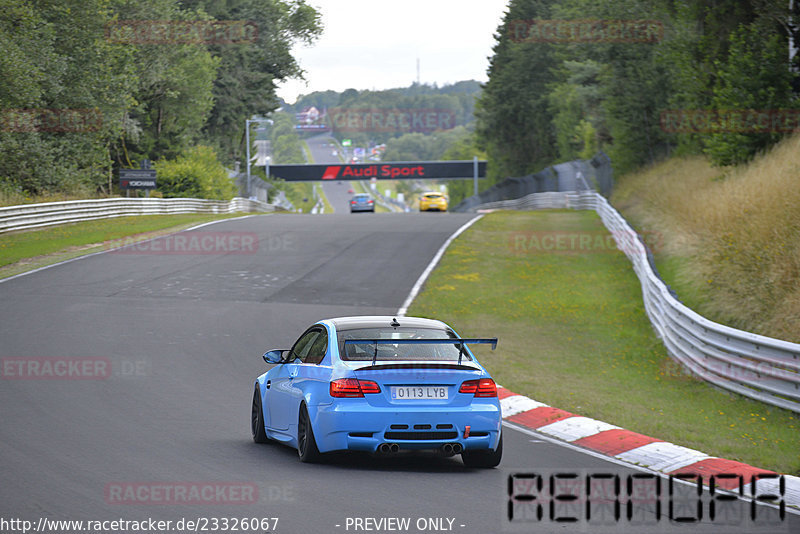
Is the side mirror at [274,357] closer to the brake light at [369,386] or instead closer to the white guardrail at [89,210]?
the brake light at [369,386]

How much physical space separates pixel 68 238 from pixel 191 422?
24.4 metres

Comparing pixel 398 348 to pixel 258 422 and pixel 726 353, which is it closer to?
pixel 258 422

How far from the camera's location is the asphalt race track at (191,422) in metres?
6.79

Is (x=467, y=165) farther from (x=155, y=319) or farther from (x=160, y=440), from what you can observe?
(x=160, y=440)

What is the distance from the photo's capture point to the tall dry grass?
570 inches

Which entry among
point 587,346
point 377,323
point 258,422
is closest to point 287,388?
point 258,422

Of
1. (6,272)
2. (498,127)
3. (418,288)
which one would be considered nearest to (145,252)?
(6,272)

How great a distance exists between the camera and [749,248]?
16312 mm

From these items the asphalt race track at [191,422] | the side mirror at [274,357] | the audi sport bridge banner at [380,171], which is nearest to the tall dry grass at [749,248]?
the asphalt race track at [191,422]

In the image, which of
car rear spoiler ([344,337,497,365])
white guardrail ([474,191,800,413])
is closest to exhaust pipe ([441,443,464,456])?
car rear spoiler ([344,337,497,365])

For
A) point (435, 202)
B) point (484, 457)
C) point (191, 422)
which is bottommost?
point (435, 202)

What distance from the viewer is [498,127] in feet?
314

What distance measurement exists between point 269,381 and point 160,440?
121 centimetres

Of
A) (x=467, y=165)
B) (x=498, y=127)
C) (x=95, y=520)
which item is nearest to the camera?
(x=95, y=520)
